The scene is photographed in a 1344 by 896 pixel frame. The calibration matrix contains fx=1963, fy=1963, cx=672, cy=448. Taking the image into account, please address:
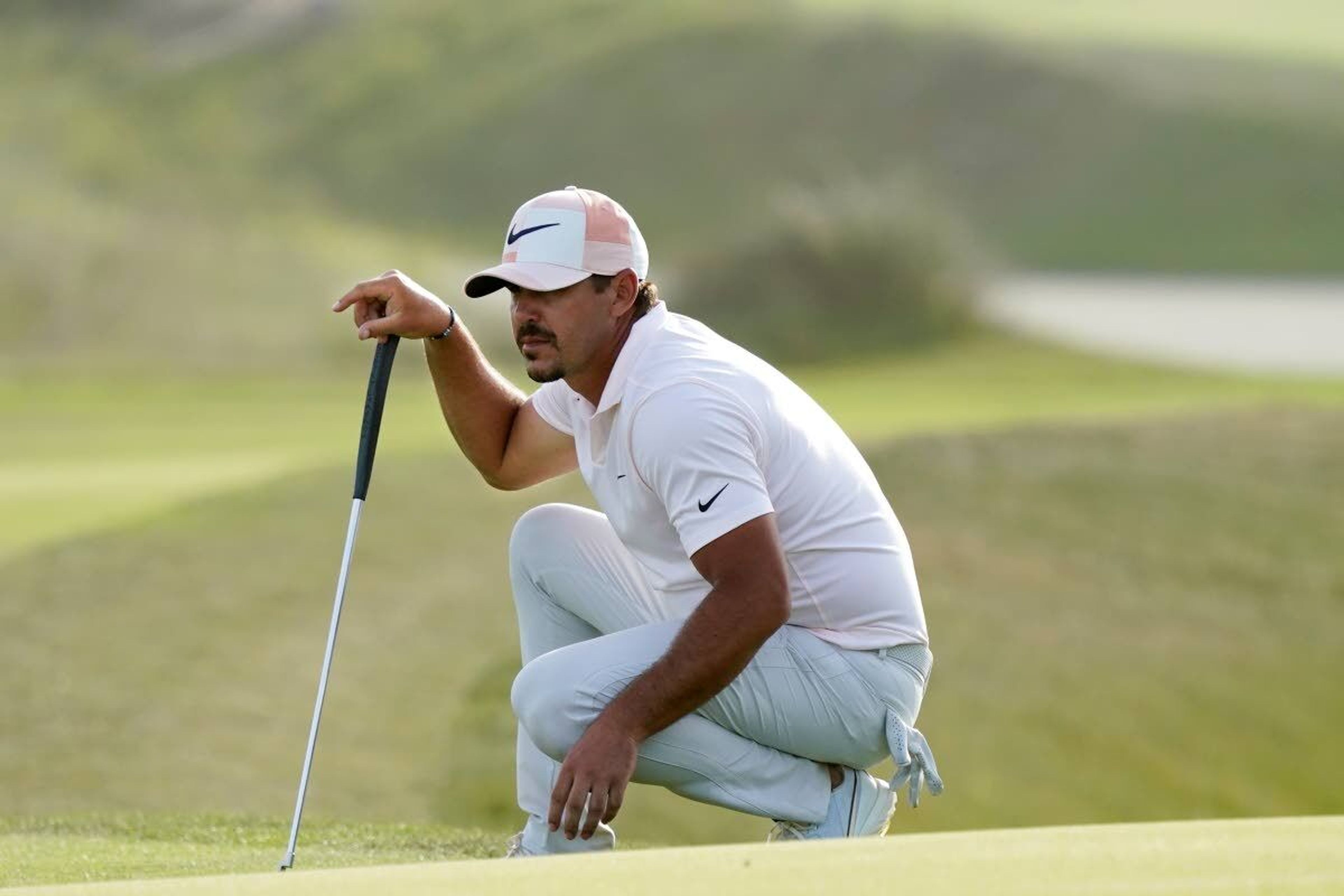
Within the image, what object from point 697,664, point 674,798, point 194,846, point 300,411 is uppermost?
point 697,664

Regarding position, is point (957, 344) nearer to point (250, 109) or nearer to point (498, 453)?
point (498, 453)

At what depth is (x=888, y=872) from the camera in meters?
1.89

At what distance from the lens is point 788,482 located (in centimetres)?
277

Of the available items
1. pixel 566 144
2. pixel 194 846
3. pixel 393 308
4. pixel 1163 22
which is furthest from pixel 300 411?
pixel 1163 22

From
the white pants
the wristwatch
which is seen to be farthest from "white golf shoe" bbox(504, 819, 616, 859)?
the wristwatch

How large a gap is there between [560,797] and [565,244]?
0.78 metres

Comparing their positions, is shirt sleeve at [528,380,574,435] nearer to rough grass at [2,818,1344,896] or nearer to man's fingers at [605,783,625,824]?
man's fingers at [605,783,625,824]

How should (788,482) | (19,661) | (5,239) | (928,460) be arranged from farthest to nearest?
(5,239) → (928,460) → (19,661) → (788,482)

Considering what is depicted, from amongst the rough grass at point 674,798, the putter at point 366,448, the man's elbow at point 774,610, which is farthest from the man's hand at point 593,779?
the rough grass at point 674,798

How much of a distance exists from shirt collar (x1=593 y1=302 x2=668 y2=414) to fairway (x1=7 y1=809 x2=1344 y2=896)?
0.90 metres

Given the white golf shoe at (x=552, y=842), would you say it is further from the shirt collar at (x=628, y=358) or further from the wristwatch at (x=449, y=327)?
the wristwatch at (x=449, y=327)

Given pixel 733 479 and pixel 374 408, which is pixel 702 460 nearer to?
pixel 733 479

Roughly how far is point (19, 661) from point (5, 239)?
2170 cm

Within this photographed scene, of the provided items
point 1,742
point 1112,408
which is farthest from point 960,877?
point 1112,408
